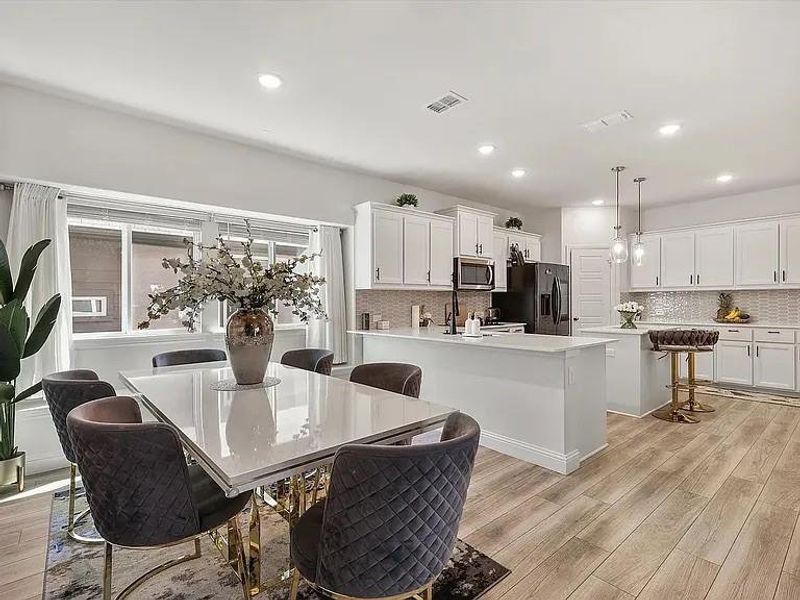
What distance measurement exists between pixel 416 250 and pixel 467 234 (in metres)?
0.91

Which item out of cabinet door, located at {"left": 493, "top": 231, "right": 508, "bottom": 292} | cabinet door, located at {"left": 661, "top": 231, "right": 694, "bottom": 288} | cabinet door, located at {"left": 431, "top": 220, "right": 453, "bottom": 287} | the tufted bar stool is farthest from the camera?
cabinet door, located at {"left": 661, "top": 231, "right": 694, "bottom": 288}

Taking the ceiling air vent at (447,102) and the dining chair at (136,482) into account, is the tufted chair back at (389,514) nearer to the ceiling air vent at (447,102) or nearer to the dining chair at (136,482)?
the dining chair at (136,482)

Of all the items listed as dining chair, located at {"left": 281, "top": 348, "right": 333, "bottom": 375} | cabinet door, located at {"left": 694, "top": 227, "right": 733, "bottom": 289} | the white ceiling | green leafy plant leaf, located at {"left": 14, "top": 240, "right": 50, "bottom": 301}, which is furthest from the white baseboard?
cabinet door, located at {"left": 694, "top": 227, "right": 733, "bottom": 289}

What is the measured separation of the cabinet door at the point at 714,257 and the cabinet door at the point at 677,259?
0.26 ft

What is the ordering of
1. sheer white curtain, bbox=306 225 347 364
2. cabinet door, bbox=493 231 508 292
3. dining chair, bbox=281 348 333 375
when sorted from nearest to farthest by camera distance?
1. dining chair, bbox=281 348 333 375
2. sheer white curtain, bbox=306 225 347 364
3. cabinet door, bbox=493 231 508 292

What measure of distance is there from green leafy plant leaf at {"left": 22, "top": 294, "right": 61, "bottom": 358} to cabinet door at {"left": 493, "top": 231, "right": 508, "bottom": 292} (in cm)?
492

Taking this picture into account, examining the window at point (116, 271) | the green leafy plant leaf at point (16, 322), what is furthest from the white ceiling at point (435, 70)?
the green leafy plant leaf at point (16, 322)

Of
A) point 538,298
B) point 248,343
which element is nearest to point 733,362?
point 538,298

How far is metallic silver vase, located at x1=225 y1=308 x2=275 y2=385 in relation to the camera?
7.20ft

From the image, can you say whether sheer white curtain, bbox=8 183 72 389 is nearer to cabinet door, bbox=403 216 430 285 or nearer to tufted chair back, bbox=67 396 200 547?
tufted chair back, bbox=67 396 200 547

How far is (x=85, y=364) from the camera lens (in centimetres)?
342

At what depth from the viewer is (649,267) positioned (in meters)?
6.73

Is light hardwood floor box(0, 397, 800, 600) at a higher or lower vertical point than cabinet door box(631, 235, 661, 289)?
lower

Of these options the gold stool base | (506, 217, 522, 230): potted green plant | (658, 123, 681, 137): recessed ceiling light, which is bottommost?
the gold stool base
